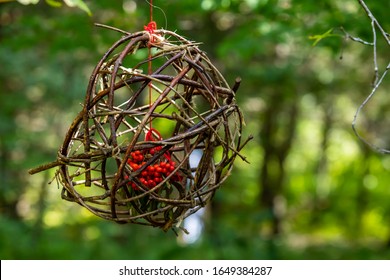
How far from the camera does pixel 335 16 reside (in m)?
3.40

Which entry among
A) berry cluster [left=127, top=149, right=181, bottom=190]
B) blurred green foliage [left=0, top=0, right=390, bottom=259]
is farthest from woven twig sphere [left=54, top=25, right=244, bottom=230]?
blurred green foliage [left=0, top=0, right=390, bottom=259]

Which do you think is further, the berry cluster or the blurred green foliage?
the blurred green foliage

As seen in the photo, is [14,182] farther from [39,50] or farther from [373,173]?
[373,173]

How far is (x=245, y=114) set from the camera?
844 centimetres

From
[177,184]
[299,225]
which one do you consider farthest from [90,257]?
[299,225]

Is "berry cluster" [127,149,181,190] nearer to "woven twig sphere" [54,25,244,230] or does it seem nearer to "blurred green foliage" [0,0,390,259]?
"woven twig sphere" [54,25,244,230]

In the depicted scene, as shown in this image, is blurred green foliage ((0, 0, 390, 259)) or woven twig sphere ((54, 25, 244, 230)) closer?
woven twig sphere ((54, 25, 244, 230))

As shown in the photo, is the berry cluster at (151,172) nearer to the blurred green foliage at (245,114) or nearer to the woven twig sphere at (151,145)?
the woven twig sphere at (151,145)

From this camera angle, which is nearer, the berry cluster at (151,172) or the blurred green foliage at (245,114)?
the berry cluster at (151,172)

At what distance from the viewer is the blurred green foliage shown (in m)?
3.77

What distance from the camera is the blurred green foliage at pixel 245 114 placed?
3.77 m

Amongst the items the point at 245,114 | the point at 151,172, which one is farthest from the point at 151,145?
the point at 245,114

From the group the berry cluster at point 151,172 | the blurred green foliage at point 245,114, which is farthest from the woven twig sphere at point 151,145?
the blurred green foliage at point 245,114

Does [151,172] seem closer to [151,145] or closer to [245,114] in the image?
[151,145]
